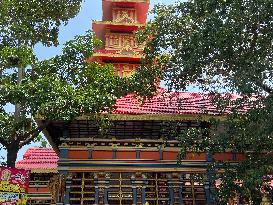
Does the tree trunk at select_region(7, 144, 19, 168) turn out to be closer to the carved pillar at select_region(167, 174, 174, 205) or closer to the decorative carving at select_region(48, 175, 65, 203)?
the decorative carving at select_region(48, 175, 65, 203)

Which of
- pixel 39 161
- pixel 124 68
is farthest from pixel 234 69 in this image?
pixel 39 161

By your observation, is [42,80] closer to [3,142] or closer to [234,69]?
[3,142]

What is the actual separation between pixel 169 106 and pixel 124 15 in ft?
26.8

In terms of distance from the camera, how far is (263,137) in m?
8.75

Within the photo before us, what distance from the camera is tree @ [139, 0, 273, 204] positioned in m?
8.58

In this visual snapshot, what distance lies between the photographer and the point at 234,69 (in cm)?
940

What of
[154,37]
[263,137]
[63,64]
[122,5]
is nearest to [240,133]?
[263,137]

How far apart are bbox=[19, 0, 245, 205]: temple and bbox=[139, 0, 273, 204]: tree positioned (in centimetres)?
177

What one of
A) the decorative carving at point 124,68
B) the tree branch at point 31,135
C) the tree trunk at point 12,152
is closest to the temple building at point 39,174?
the decorative carving at point 124,68

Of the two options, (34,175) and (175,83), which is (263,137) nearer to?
(175,83)

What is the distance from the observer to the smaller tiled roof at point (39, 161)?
57.6 ft

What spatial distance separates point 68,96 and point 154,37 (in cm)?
255

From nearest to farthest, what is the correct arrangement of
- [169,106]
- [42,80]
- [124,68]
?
[42,80] < [169,106] < [124,68]

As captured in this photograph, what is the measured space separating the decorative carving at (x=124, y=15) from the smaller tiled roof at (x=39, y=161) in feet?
21.7
